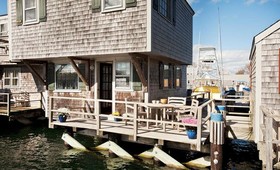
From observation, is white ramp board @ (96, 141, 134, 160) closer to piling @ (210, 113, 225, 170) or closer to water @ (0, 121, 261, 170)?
water @ (0, 121, 261, 170)

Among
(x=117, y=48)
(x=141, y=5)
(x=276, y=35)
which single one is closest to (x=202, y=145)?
(x=276, y=35)

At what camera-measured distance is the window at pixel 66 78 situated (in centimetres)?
1191

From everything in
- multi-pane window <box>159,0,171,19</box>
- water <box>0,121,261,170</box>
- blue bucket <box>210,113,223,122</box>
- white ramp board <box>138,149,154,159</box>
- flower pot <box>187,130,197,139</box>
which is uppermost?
multi-pane window <box>159,0,171,19</box>

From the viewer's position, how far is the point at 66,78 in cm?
1215

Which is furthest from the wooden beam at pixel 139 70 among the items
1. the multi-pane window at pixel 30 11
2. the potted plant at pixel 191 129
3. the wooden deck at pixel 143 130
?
the multi-pane window at pixel 30 11

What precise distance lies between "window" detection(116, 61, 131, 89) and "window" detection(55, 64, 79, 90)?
2.42m

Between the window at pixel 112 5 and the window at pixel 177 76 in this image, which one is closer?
the window at pixel 112 5

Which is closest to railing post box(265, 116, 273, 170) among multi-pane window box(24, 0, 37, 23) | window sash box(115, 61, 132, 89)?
window sash box(115, 61, 132, 89)

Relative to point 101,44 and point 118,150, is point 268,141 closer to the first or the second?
point 118,150

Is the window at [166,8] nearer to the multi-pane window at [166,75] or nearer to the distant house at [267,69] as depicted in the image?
the multi-pane window at [166,75]

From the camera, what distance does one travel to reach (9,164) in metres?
7.74

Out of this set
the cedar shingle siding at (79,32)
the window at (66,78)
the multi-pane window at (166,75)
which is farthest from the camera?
the multi-pane window at (166,75)

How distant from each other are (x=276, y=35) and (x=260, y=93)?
1.70 meters

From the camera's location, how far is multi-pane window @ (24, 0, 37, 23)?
11.2 meters
